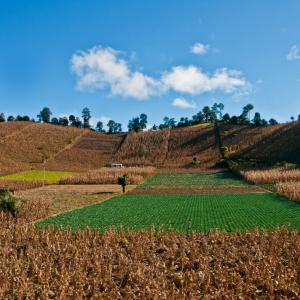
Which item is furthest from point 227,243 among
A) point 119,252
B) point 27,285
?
point 27,285

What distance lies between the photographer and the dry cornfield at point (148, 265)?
11.9 metres

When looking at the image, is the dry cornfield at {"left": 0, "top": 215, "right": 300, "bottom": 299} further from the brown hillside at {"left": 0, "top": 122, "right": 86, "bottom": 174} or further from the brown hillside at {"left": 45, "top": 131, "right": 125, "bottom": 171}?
the brown hillside at {"left": 45, "top": 131, "right": 125, "bottom": 171}

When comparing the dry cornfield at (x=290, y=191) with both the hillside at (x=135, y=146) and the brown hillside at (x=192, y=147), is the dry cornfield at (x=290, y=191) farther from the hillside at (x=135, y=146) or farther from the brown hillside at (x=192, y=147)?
the brown hillside at (x=192, y=147)

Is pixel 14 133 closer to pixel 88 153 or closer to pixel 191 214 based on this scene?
pixel 88 153

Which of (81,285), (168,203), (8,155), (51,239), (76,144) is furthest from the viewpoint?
(76,144)

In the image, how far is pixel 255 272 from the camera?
1276 cm

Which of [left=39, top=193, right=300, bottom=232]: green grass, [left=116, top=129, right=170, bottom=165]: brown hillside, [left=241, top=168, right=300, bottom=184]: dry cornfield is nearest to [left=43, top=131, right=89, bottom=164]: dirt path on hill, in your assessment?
[left=116, top=129, right=170, bottom=165]: brown hillside

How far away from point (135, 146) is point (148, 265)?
81.4 meters

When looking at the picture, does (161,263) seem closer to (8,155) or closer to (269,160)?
(269,160)

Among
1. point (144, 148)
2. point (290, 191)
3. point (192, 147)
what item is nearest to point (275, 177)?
point (290, 191)

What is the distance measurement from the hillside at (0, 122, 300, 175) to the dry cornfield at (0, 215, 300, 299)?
52786 millimetres

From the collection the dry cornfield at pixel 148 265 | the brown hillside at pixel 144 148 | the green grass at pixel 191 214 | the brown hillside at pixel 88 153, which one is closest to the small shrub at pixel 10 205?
the green grass at pixel 191 214

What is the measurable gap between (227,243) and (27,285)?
7.91 m

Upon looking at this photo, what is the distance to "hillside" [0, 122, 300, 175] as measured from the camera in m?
78.3
